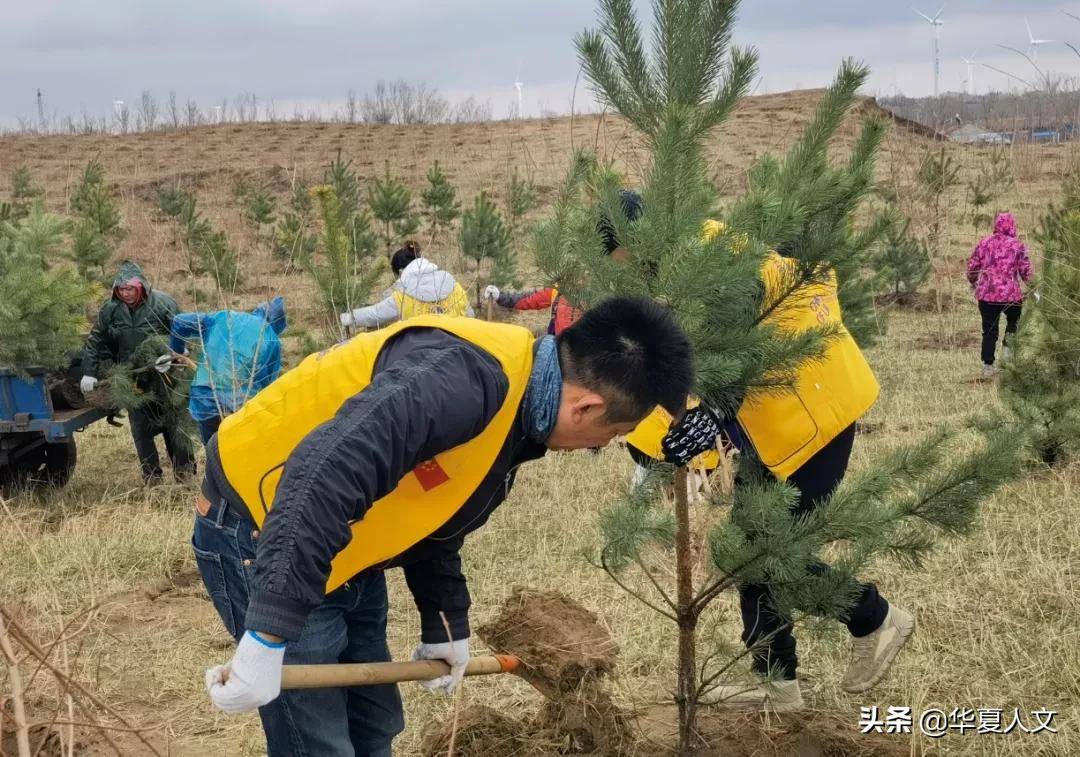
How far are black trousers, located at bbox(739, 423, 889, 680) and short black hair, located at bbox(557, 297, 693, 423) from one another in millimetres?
1268

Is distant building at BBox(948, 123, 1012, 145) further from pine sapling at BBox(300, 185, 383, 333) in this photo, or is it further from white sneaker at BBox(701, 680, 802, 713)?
white sneaker at BBox(701, 680, 802, 713)

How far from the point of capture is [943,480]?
2984 mm

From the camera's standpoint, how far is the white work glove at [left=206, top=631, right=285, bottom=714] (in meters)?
2.02

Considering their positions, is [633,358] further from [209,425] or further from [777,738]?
[209,425]

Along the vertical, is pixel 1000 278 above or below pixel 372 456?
below

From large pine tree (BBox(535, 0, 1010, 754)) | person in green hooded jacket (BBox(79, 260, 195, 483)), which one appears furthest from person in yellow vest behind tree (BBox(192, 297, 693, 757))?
person in green hooded jacket (BBox(79, 260, 195, 483))

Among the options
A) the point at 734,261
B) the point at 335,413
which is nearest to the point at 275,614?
the point at 335,413

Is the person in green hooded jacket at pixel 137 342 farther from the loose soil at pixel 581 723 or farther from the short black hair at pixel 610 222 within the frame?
the short black hair at pixel 610 222

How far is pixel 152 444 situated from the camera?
7.91 metres

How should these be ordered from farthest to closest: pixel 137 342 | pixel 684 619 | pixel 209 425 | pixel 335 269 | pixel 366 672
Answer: pixel 137 342 < pixel 335 269 < pixel 209 425 < pixel 684 619 < pixel 366 672

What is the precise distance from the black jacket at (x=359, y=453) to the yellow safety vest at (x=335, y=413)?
0.20 feet

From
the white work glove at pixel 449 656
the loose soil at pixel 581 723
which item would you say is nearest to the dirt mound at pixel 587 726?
the loose soil at pixel 581 723

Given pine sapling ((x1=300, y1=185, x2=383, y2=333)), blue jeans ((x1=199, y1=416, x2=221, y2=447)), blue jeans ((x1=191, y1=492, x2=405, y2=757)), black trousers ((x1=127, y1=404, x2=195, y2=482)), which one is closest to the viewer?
blue jeans ((x1=191, y1=492, x2=405, y2=757))

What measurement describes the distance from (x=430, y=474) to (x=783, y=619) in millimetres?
1460
